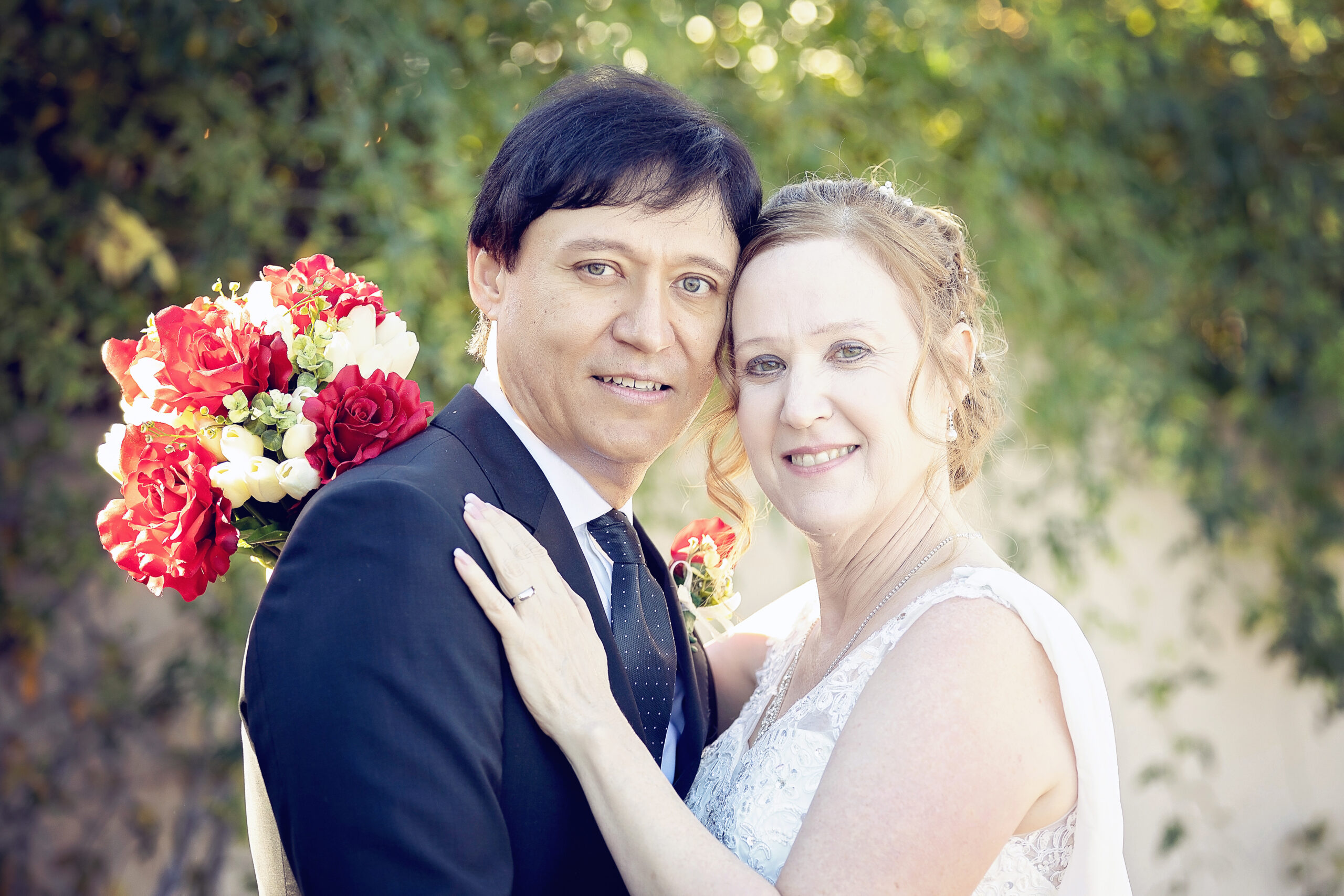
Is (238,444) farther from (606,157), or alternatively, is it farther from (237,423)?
(606,157)

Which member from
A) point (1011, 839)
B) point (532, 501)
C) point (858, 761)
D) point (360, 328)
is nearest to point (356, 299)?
point (360, 328)

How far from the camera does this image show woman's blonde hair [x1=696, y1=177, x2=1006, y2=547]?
85.7 inches

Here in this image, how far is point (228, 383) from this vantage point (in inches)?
71.2

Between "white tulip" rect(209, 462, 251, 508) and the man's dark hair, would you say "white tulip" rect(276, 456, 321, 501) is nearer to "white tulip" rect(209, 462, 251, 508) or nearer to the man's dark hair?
"white tulip" rect(209, 462, 251, 508)

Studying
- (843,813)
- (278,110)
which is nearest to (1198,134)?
(278,110)

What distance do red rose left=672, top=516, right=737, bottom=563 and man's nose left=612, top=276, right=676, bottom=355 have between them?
0.73 metres

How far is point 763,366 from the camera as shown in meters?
2.21

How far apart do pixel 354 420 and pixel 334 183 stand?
187 cm

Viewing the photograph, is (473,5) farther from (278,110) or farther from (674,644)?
(674,644)

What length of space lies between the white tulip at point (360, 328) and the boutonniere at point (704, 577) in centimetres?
97

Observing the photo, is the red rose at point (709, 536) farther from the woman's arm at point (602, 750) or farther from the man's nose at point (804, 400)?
the woman's arm at point (602, 750)

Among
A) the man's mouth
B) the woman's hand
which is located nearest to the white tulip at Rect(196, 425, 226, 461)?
the woman's hand

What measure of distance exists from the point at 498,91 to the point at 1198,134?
3631 millimetres

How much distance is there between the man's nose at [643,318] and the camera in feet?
6.91
